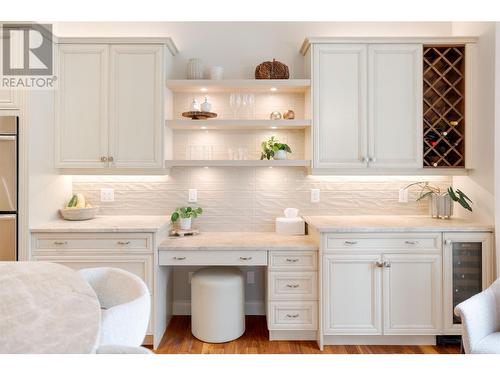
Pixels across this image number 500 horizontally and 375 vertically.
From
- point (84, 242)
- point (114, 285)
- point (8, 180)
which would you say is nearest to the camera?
point (114, 285)

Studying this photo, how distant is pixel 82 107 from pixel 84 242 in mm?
1093

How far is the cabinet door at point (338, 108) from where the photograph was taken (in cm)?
277

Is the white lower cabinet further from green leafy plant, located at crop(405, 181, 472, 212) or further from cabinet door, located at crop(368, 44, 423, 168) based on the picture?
cabinet door, located at crop(368, 44, 423, 168)

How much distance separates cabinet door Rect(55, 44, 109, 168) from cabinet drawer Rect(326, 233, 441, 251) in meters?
1.92

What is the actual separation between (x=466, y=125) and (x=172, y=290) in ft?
9.47

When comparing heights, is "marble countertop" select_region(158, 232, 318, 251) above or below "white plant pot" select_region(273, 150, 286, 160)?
below

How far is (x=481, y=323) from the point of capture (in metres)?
1.80

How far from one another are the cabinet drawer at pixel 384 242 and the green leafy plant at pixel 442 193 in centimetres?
44

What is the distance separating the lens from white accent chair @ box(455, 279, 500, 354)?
5.63 feet

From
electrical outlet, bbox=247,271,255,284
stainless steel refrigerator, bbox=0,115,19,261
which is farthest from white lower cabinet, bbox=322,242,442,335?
stainless steel refrigerator, bbox=0,115,19,261

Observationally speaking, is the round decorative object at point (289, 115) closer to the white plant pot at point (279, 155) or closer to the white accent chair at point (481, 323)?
the white plant pot at point (279, 155)

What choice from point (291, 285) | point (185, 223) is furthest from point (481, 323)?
point (185, 223)

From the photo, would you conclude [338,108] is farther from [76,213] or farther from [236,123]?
[76,213]
